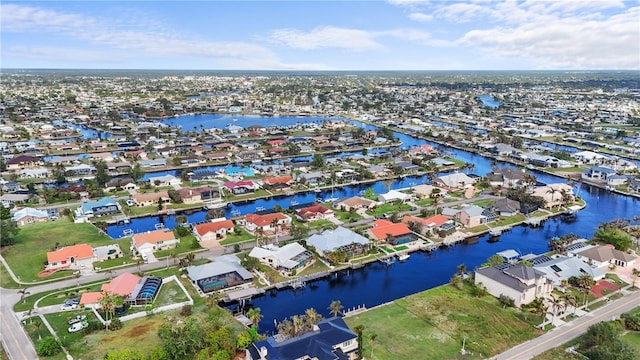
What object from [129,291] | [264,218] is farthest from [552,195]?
[129,291]

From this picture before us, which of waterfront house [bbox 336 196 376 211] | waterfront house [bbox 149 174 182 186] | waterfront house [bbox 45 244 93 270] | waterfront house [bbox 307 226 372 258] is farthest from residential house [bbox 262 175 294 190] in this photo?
waterfront house [bbox 45 244 93 270]

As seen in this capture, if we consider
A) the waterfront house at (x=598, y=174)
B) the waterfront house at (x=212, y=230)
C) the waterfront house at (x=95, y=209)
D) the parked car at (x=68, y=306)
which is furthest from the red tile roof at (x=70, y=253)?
the waterfront house at (x=598, y=174)

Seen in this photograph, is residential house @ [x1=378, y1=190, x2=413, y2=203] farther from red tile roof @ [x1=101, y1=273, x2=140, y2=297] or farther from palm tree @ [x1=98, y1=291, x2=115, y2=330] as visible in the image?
palm tree @ [x1=98, y1=291, x2=115, y2=330]

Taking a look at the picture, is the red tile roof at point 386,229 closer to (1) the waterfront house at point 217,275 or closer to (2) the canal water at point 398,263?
(2) the canal water at point 398,263

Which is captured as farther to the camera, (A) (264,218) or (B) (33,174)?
(B) (33,174)

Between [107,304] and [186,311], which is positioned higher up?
[107,304]

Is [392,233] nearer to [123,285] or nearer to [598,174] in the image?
[123,285]
